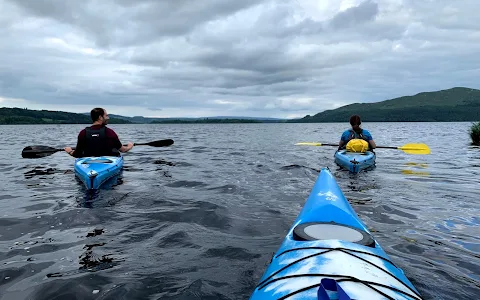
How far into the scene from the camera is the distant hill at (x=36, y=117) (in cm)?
11938

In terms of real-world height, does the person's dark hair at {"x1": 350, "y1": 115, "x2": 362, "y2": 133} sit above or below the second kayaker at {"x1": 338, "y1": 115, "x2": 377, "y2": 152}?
above

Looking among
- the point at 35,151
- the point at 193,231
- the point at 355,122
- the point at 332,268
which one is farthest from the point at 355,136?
the point at 35,151

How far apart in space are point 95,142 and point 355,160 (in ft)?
26.9

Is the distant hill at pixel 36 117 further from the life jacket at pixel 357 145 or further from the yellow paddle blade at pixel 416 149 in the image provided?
the yellow paddle blade at pixel 416 149

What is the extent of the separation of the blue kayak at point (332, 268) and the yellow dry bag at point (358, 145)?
26.7 ft

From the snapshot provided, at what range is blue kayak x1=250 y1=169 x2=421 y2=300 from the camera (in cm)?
217

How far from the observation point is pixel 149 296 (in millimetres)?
3363

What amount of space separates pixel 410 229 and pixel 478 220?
5.14 feet

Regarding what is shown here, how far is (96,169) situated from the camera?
7832 mm

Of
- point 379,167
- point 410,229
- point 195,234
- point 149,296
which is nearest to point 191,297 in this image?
point 149,296

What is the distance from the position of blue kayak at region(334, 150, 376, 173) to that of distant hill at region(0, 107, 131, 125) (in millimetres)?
135721

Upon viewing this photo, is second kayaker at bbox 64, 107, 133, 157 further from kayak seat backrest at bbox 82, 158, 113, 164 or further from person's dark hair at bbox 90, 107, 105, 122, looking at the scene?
kayak seat backrest at bbox 82, 158, 113, 164

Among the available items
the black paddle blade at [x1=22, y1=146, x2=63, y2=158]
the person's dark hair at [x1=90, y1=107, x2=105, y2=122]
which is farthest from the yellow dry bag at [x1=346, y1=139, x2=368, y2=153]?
the black paddle blade at [x1=22, y1=146, x2=63, y2=158]

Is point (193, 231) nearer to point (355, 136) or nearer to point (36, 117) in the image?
point (355, 136)
